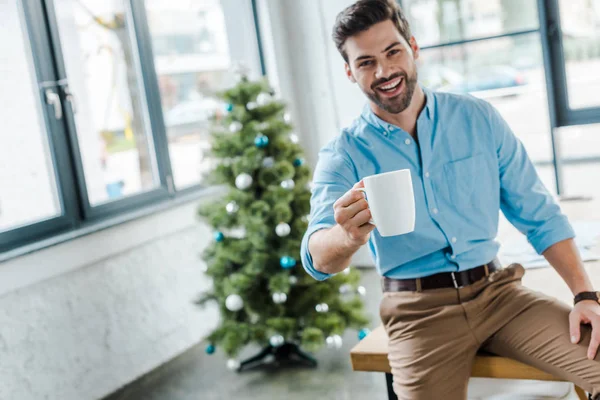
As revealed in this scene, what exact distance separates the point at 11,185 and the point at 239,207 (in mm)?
995

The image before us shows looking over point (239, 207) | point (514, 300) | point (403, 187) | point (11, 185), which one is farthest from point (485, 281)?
point (11, 185)

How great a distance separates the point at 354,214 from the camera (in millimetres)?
1249

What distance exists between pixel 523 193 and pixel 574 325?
1.22 feet

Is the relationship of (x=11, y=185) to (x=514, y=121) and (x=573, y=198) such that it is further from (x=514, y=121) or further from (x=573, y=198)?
(x=514, y=121)

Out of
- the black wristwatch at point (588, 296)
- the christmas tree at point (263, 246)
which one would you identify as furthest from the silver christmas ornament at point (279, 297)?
the black wristwatch at point (588, 296)

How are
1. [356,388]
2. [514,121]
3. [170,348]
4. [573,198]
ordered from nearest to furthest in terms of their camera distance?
1. [573,198]
2. [356,388]
3. [170,348]
4. [514,121]

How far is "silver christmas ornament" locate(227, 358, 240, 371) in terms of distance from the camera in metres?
3.18

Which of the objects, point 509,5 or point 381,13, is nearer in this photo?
point 381,13

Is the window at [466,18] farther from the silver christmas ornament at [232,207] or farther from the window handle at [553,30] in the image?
the silver christmas ornament at [232,207]

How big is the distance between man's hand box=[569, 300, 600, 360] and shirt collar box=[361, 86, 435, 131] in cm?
56

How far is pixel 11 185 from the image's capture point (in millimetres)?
2938

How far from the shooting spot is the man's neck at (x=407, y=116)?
1.70m

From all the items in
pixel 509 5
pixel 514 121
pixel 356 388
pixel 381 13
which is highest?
pixel 509 5

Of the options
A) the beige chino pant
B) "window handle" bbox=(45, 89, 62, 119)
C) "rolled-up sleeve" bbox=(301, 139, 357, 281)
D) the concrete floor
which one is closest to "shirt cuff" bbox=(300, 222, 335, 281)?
"rolled-up sleeve" bbox=(301, 139, 357, 281)
